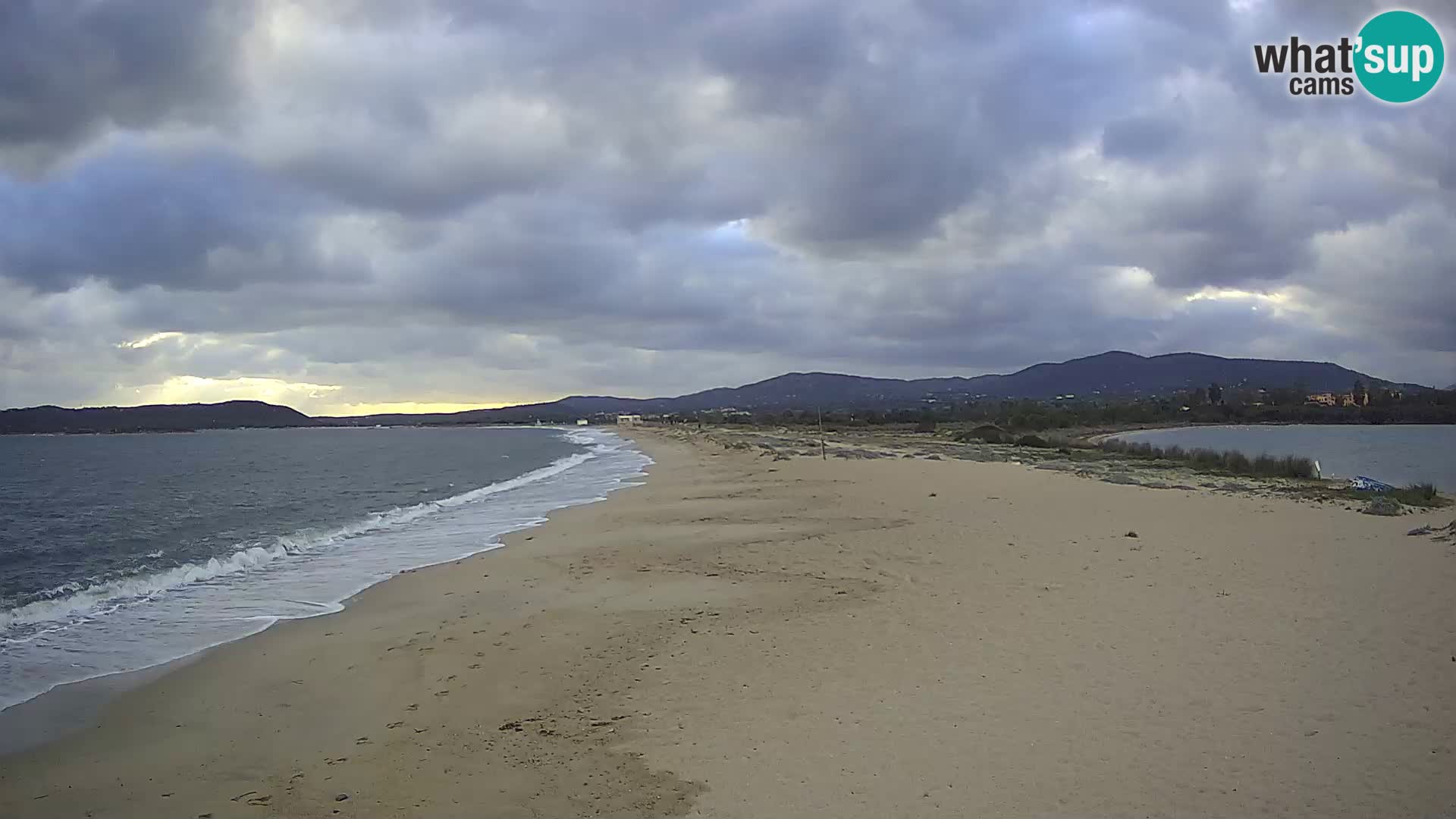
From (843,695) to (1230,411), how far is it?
4737 inches

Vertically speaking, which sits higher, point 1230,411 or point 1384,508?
point 1230,411

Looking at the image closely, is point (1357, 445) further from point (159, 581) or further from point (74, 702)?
point (74, 702)

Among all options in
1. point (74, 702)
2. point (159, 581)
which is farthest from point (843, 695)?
point (159, 581)

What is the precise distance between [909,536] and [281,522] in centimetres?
1765

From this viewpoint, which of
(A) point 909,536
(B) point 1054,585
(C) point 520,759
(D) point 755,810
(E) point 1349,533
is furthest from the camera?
(A) point 909,536

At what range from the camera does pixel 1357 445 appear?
59156mm

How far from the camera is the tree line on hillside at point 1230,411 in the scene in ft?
311

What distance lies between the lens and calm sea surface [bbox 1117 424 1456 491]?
3653 cm

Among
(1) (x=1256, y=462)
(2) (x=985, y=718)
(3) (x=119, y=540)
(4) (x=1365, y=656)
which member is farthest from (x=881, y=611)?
(1) (x=1256, y=462)

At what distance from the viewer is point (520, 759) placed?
576 cm

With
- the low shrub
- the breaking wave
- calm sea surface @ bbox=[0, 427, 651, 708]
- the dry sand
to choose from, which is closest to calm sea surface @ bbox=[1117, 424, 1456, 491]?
the low shrub

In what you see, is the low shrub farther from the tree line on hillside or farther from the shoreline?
the tree line on hillside

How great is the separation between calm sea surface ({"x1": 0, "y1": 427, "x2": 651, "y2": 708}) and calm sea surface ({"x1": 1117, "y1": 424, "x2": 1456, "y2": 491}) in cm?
3151

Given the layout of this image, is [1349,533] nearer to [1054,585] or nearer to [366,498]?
[1054,585]
